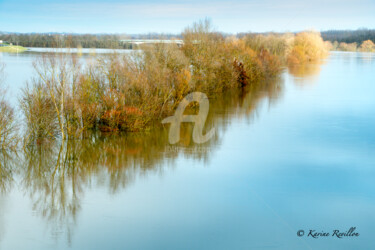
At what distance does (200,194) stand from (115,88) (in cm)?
735

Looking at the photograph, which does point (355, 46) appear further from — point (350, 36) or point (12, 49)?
point (12, 49)

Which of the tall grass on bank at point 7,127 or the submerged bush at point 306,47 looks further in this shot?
the submerged bush at point 306,47

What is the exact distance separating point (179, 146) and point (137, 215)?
5.46 meters

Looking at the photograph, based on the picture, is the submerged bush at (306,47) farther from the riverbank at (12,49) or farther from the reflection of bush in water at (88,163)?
the reflection of bush in water at (88,163)

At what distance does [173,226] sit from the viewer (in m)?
8.17

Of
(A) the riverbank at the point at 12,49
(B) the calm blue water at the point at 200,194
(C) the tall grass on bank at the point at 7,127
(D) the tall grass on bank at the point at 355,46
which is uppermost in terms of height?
(D) the tall grass on bank at the point at 355,46

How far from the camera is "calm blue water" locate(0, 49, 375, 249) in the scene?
7.75 meters

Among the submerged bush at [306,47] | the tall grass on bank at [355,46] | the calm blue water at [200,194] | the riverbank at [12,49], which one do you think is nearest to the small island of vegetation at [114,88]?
the calm blue water at [200,194]

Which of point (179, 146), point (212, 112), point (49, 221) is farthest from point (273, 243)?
point (212, 112)

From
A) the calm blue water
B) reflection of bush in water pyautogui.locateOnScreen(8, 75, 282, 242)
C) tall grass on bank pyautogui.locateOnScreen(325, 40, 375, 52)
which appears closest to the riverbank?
reflection of bush in water pyautogui.locateOnScreen(8, 75, 282, 242)

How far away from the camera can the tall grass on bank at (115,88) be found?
44.6ft

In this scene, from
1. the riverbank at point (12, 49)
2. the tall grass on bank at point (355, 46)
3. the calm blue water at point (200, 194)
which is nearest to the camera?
the calm blue water at point (200, 194)

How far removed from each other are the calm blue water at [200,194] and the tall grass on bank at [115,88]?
1149 millimetres

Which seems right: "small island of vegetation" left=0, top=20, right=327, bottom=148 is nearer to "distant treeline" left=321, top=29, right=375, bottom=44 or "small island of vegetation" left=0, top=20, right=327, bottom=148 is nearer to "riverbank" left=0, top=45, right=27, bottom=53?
"riverbank" left=0, top=45, right=27, bottom=53
